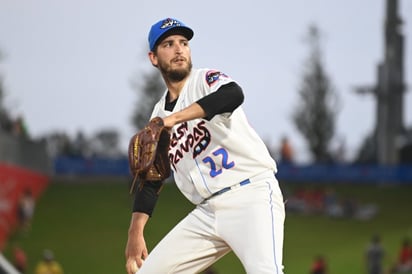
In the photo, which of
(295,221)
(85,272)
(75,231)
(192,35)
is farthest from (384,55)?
(192,35)

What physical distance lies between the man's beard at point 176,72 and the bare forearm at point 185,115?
65 cm

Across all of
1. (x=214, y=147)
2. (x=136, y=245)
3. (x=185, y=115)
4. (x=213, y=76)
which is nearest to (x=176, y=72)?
(x=213, y=76)

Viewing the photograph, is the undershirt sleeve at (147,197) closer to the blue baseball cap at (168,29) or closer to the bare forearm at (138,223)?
the bare forearm at (138,223)

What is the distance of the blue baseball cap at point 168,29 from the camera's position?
19.2ft

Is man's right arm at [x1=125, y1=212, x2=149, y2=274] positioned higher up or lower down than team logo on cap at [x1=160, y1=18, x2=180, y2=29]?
lower down

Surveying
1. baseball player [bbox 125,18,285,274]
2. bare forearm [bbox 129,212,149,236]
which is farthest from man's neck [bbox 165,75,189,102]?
bare forearm [bbox 129,212,149,236]

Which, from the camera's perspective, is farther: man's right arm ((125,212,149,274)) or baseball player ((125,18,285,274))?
man's right arm ((125,212,149,274))

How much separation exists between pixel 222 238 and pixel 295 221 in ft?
85.0

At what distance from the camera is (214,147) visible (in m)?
5.82

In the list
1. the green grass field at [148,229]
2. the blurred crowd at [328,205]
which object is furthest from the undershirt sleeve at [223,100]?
the blurred crowd at [328,205]

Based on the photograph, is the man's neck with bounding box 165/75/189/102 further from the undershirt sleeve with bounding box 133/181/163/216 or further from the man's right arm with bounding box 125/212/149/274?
the man's right arm with bounding box 125/212/149/274

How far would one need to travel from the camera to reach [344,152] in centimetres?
3675

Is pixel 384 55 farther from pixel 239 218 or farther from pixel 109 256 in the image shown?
pixel 239 218

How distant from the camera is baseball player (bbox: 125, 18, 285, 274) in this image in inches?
223
